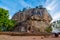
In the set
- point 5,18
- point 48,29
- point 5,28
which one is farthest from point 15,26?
point 48,29

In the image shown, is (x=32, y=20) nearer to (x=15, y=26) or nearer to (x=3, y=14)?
(x=15, y=26)

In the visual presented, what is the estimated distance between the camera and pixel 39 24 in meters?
38.0

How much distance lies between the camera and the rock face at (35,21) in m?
35.7

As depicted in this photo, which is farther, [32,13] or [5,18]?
[32,13]

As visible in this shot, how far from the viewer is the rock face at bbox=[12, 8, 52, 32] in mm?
35716

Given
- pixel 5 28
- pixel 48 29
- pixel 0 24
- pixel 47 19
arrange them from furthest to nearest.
Result: pixel 47 19 → pixel 48 29 → pixel 5 28 → pixel 0 24

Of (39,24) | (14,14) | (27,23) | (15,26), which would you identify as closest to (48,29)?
(39,24)

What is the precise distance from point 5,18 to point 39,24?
8.75 m

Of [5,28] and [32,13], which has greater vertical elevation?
[32,13]

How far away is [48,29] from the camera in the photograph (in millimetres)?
37312

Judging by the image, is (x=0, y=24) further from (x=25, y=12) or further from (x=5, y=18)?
(x=25, y=12)

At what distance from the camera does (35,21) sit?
125ft

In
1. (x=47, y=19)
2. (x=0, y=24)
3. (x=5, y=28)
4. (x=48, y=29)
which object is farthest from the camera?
(x=47, y=19)

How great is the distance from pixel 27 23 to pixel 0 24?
695 centimetres
